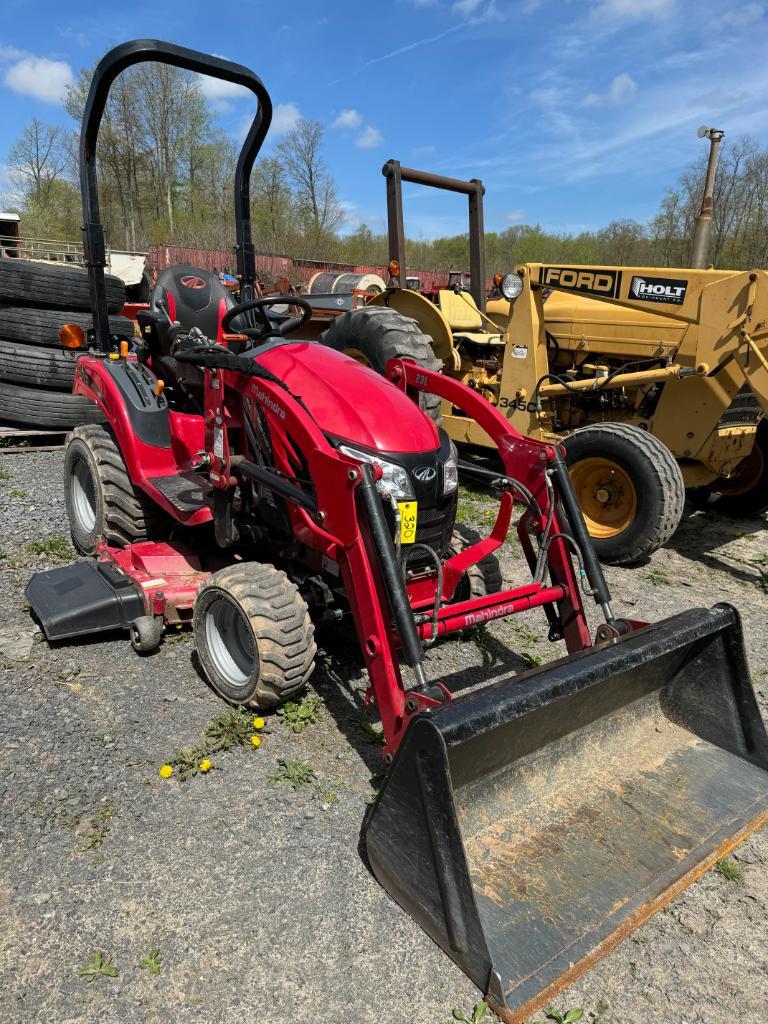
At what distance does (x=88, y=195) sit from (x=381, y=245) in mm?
41315

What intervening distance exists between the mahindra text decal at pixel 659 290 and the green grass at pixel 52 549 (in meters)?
4.42

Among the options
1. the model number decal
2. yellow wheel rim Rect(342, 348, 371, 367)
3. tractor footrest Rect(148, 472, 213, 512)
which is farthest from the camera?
the model number decal

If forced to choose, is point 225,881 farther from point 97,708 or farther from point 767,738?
point 767,738

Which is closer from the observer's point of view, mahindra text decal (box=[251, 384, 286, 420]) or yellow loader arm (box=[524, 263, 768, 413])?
mahindra text decal (box=[251, 384, 286, 420])

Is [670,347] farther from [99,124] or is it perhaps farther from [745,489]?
[99,124]

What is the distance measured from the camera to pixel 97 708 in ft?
9.98

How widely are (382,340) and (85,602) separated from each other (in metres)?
3.18

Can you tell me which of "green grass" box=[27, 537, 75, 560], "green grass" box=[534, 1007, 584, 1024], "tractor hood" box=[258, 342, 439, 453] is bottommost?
"green grass" box=[534, 1007, 584, 1024]

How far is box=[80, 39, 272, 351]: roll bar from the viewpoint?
3.42 m

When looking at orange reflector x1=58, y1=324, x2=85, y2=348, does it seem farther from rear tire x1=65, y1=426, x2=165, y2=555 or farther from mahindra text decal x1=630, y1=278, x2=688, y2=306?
mahindra text decal x1=630, y1=278, x2=688, y2=306

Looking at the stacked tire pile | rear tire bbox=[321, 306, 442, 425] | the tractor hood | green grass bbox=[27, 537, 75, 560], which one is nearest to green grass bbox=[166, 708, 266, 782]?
the tractor hood

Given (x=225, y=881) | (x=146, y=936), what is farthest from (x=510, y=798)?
(x=146, y=936)

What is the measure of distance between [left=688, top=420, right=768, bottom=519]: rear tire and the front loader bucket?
13.0ft

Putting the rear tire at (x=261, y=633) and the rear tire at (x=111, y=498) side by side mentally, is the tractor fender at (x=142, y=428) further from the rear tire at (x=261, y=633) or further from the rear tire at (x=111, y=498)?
the rear tire at (x=261, y=633)
